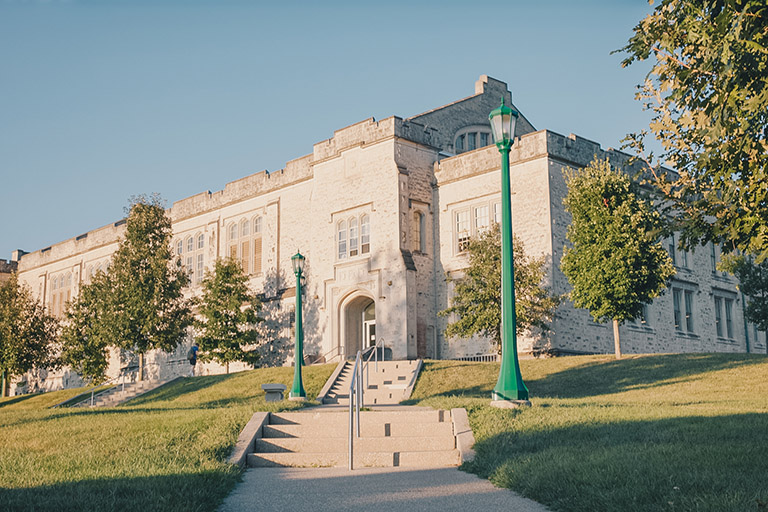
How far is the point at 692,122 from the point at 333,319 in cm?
2691

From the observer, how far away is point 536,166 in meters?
31.8

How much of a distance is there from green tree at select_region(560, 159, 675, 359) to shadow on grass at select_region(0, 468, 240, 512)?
1972 cm

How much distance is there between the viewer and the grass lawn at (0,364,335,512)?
24.2 feet

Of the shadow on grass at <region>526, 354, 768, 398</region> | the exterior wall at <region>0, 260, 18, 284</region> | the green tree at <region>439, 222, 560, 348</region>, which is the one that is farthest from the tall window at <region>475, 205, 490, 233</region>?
the exterior wall at <region>0, 260, 18, 284</region>

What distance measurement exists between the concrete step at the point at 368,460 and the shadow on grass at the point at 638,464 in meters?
0.55

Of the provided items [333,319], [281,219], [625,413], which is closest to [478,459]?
[625,413]

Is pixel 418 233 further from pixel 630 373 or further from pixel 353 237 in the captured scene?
pixel 630 373

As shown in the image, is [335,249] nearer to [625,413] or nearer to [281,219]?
[281,219]

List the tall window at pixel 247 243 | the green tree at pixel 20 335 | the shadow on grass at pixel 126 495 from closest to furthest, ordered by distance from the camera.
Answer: the shadow on grass at pixel 126 495 → the tall window at pixel 247 243 → the green tree at pixel 20 335

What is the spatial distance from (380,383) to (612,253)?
8737mm

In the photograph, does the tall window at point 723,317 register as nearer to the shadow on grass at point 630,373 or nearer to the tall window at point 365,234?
the shadow on grass at point 630,373

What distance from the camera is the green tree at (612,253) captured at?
26.1 m

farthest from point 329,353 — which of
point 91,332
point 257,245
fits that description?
point 91,332

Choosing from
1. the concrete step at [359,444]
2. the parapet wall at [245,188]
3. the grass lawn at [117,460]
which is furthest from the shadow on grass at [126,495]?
the parapet wall at [245,188]
